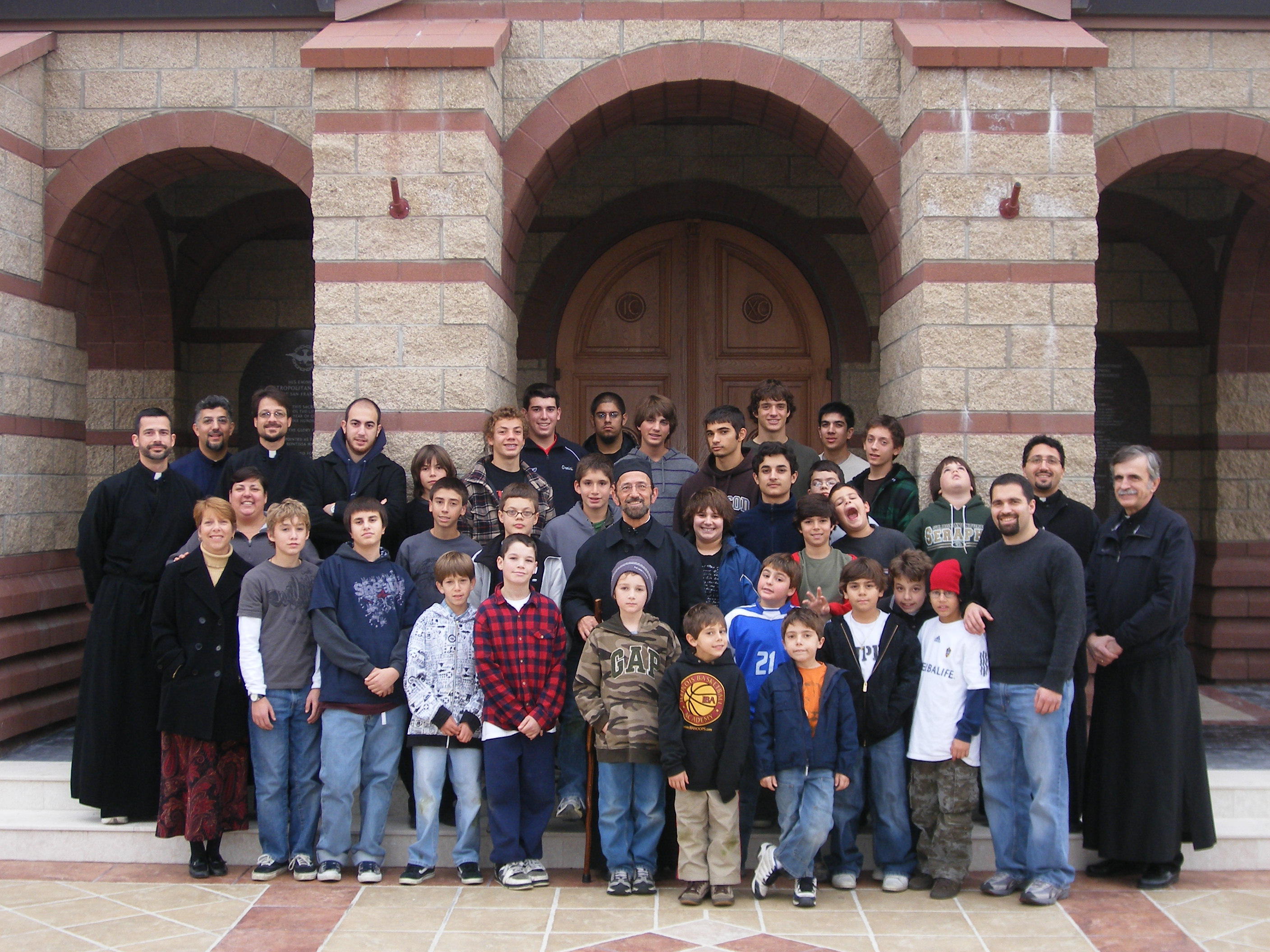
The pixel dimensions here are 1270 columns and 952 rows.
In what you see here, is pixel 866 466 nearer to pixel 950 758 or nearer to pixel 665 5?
pixel 950 758

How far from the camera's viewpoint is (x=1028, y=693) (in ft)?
14.6

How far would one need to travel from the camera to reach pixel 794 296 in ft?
26.5

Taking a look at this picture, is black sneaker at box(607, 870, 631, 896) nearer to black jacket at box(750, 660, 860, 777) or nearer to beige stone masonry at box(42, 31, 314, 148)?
black jacket at box(750, 660, 860, 777)

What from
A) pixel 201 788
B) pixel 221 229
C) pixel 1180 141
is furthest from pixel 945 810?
pixel 221 229

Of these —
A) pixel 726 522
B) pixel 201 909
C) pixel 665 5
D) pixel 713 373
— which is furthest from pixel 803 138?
pixel 201 909

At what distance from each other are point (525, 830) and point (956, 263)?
3.66 metres

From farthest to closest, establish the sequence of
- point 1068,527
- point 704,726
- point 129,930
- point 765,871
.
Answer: point 1068,527, point 765,871, point 704,726, point 129,930

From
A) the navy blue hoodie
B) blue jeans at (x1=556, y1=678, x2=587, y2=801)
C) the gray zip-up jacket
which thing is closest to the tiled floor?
blue jeans at (x1=556, y1=678, x2=587, y2=801)

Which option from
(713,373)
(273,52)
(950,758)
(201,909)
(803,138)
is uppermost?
(273,52)

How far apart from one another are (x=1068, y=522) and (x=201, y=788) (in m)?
4.02

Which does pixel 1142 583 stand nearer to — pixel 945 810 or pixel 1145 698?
pixel 1145 698

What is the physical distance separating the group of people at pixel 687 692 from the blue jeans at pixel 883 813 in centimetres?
1

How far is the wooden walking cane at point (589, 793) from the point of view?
4664mm

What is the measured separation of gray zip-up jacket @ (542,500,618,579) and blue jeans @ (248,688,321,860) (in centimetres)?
126
